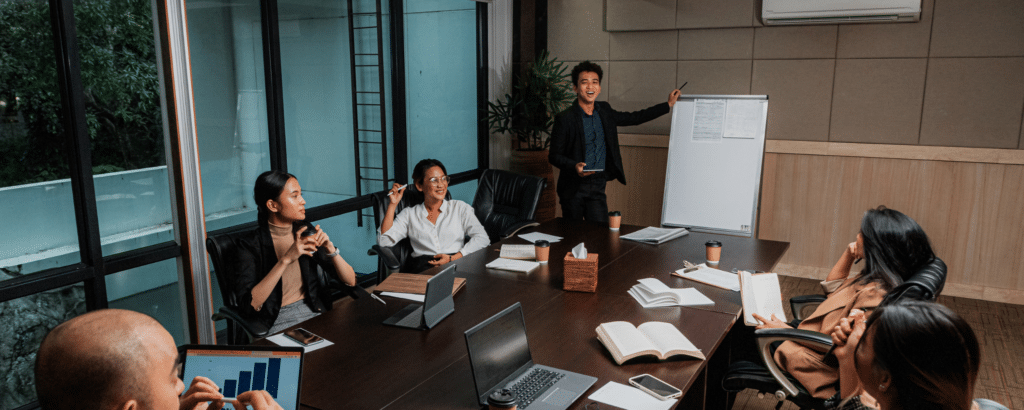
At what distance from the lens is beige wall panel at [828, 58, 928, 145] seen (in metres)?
5.02

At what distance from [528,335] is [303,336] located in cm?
79

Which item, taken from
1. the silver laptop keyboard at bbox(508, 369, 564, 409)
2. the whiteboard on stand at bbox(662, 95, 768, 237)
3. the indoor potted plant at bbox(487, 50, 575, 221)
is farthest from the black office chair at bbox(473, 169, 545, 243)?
the silver laptop keyboard at bbox(508, 369, 564, 409)

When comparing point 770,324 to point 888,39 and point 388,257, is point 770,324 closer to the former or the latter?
point 388,257

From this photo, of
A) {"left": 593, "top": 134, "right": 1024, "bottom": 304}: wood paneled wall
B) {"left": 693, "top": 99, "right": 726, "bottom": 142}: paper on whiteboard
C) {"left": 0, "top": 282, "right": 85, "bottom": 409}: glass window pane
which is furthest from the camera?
{"left": 693, "top": 99, "right": 726, "bottom": 142}: paper on whiteboard

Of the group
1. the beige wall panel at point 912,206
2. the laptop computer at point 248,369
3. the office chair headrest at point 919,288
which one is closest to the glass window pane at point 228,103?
the laptop computer at point 248,369

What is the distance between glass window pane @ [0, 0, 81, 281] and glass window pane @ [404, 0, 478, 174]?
9.03 feet

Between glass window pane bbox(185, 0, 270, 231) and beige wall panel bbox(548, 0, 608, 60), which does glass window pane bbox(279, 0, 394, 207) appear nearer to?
glass window pane bbox(185, 0, 270, 231)

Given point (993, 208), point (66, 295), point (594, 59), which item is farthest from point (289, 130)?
point (993, 208)

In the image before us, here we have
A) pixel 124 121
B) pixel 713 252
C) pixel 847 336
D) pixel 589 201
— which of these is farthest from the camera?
pixel 589 201

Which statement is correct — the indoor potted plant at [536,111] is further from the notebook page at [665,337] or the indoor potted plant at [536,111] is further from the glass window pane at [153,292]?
the notebook page at [665,337]

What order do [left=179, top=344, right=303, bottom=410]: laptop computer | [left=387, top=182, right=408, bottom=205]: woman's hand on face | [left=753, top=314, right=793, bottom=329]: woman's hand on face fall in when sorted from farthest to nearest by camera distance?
[left=387, top=182, right=408, bottom=205]: woman's hand on face
[left=753, top=314, right=793, bottom=329]: woman's hand on face
[left=179, top=344, right=303, bottom=410]: laptop computer

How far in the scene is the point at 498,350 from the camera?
6.40 feet

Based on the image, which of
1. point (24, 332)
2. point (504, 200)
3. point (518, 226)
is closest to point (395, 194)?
point (518, 226)

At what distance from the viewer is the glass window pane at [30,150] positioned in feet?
9.89
